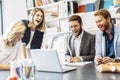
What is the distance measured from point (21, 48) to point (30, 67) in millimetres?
926

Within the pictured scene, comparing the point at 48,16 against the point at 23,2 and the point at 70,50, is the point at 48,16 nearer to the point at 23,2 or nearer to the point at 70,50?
the point at 23,2

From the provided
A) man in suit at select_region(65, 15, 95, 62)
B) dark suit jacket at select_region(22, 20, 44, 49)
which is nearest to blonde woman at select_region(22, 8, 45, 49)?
dark suit jacket at select_region(22, 20, 44, 49)

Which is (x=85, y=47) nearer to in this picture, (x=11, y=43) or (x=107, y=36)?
(x=107, y=36)

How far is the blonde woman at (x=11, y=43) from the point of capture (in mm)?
1947

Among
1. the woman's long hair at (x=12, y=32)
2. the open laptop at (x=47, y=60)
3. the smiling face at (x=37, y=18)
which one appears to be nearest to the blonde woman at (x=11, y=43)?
the woman's long hair at (x=12, y=32)

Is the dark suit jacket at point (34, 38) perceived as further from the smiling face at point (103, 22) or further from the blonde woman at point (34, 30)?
the smiling face at point (103, 22)

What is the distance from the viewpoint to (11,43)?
205cm

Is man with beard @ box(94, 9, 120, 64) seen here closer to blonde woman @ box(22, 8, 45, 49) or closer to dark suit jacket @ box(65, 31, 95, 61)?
dark suit jacket @ box(65, 31, 95, 61)

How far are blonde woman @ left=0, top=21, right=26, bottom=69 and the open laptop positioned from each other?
0.44m

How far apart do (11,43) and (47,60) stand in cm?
65

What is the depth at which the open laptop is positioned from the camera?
1.49m

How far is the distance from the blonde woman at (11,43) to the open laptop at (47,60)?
0.44m

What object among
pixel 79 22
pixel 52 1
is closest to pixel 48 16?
pixel 52 1

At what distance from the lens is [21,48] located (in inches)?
86.4
